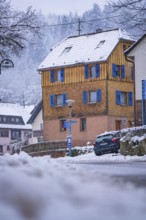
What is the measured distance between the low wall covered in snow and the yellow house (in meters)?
25.9

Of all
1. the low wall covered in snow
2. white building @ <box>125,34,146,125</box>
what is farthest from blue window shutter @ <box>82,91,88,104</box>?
the low wall covered in snow

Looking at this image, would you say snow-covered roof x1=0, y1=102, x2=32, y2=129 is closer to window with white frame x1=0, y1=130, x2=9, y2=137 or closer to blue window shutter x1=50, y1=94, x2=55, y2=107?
window with white frame x1=0, y1=130, x2=9, y2=137

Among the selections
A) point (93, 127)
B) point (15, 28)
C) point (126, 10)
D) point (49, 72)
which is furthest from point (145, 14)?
point (49, 72)

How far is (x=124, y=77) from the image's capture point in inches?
2298

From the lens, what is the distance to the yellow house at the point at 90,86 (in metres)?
56.1

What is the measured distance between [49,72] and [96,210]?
57940 millimetres

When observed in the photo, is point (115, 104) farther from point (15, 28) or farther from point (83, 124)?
point (15, 28)

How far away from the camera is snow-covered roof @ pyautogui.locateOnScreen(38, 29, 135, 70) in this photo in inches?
2255

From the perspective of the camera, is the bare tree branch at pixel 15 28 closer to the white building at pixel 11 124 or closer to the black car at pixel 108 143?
the black car at pixel 108 143

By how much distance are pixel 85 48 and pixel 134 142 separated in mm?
32874

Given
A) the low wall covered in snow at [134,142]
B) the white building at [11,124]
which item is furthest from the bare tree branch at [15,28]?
the white building at [11,124]

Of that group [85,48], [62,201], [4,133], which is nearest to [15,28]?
[62,201]

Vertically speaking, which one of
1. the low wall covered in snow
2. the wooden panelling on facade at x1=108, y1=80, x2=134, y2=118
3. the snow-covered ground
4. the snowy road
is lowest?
the snowy road

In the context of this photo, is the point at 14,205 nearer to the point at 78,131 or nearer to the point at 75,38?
the point at 78,131
